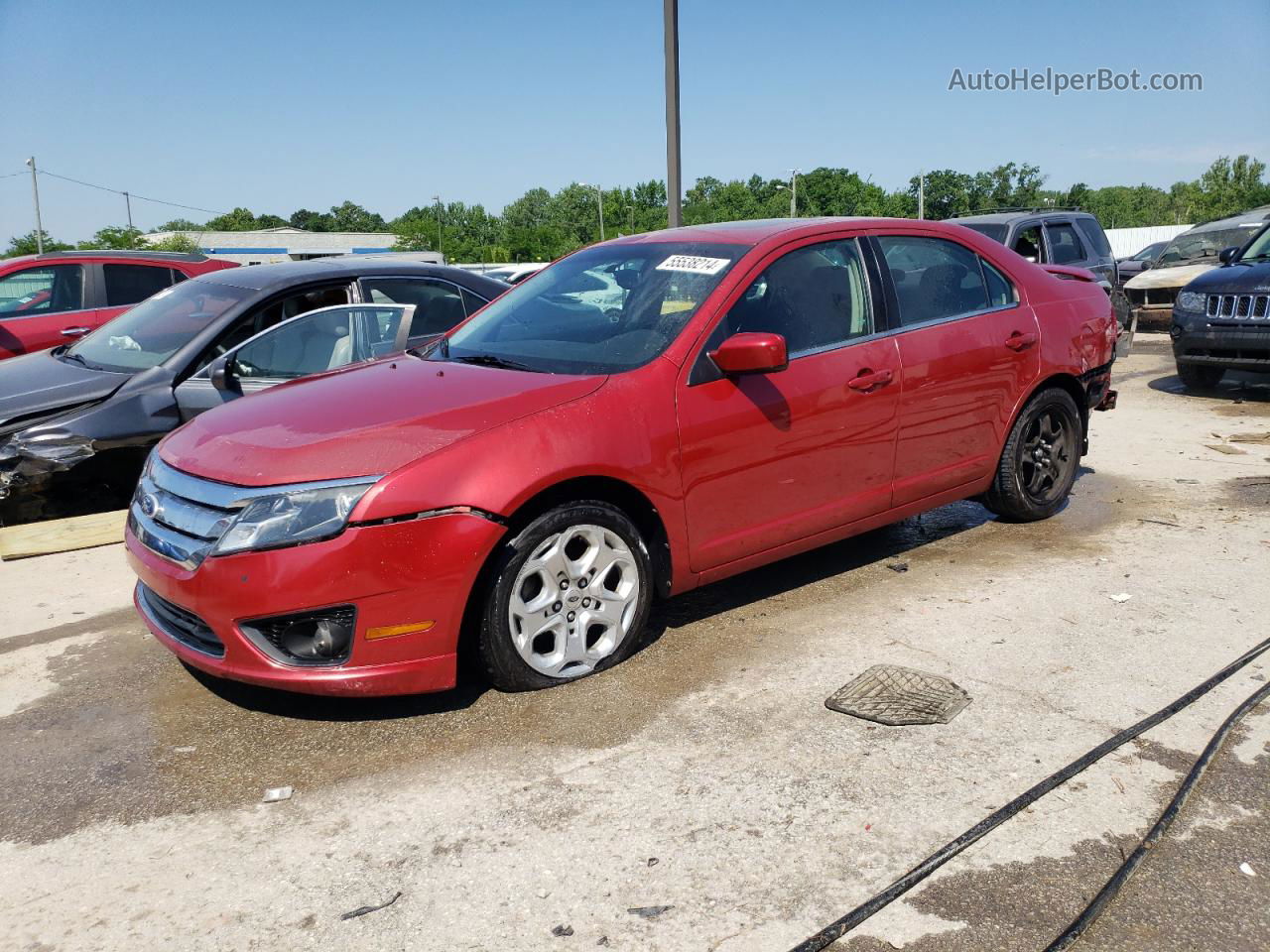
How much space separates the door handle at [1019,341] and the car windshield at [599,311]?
1.72 m

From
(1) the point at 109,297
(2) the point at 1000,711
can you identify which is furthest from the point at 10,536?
(2) the point at 1000,711

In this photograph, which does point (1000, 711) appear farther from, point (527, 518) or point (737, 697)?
point (527, 518)

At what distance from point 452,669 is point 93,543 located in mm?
3613

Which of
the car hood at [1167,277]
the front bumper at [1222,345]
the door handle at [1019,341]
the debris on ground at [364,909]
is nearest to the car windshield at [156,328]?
the door handle at [1019,341]

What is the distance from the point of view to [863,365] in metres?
4.70

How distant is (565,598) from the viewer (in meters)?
3.83

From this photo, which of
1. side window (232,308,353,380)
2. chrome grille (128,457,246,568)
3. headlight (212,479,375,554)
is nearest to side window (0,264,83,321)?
side window (232,308,353,380)

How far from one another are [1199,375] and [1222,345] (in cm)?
82

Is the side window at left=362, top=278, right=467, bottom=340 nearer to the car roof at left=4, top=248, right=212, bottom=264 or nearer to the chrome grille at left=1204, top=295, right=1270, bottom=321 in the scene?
the car roof at left=4, top=248, right=212, bottom=264

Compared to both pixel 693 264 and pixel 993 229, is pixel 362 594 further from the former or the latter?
pixel 993 229

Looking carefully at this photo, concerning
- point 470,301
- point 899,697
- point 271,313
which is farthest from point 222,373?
point 899,697

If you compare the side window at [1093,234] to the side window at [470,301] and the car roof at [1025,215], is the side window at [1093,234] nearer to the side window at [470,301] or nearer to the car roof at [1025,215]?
the car roof at [1025,215]

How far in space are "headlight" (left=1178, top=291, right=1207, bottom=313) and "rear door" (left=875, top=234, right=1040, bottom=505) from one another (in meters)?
5.50

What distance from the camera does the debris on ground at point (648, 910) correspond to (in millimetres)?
2592
